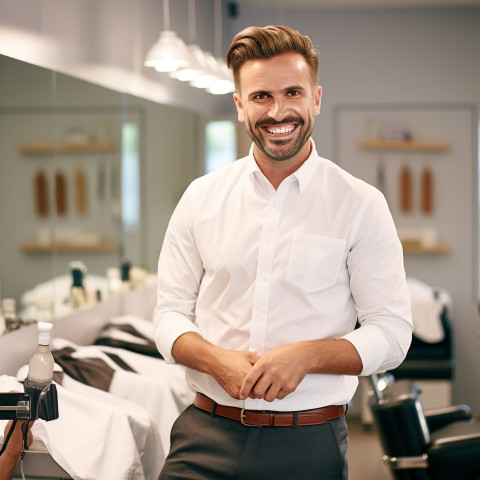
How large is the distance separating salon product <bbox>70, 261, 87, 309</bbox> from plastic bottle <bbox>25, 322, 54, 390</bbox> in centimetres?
146

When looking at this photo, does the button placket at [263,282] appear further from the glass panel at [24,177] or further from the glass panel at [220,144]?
the glass panel at [220,144]

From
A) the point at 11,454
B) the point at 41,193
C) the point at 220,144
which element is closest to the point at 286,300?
the point at 11,454

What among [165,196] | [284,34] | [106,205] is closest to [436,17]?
[165,196]

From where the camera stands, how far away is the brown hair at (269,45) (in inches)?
62.4

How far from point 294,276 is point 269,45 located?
0.48 metres

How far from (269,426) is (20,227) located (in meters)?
1.63

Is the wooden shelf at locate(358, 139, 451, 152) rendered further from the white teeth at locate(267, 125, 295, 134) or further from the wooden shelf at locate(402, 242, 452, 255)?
the white teeth at locate(267, 125, 295, 134)

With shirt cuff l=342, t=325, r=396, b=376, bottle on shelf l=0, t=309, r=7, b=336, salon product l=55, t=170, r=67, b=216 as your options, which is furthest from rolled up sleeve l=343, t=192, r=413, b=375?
salon product l=55, t=170, r=67, b=216

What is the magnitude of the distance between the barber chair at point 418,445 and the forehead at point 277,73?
1.97m

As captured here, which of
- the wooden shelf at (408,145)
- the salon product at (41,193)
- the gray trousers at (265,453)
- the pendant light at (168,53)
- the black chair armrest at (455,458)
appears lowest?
the black chair armrest at (455,458)

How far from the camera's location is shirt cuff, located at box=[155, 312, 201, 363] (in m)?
1.64

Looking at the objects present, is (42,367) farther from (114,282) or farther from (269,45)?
(114,282)

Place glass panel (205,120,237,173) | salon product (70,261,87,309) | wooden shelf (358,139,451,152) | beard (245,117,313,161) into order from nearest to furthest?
1. beard (245,117,313,161)
2. salon product (70,261,87,309)
3. glass panel (205,120,237,173)
4. wooden shelf (358,139,451,152)

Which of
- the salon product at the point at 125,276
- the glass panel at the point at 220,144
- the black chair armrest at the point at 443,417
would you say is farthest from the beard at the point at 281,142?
the glass panel at the point at 220,144
